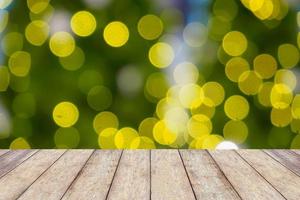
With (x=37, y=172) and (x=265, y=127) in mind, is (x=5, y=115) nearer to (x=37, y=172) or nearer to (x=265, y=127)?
(x=37, y=172)

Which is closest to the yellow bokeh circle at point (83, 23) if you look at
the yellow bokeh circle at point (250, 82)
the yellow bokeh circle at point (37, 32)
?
the yellow bokeh circle at point (37, 32)

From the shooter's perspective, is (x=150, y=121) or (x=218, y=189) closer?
(x=218, y=189)

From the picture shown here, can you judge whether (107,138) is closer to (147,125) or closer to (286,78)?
(147,125)

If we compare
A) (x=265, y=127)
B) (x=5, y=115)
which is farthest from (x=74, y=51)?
(x=265, y=127)

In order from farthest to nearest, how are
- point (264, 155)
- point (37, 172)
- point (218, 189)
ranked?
point (264, 155)
point (37, 172)
point (218, 189)

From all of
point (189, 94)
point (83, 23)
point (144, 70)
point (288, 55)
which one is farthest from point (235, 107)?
point (83, 23)

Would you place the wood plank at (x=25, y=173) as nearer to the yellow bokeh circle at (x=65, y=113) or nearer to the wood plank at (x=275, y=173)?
the yellow bokeh circle at (x=65, y=113)

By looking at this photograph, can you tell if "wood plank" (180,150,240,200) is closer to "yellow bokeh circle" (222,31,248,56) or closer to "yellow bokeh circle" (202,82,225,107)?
"yellow bokeh circle" (202,82,225,107)
